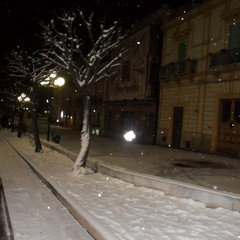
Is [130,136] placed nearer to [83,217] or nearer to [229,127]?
[229,127]

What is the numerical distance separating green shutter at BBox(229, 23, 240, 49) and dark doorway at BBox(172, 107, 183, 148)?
593 centimetres

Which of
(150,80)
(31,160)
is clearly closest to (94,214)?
(31,160)

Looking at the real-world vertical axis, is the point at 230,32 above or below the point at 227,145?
above

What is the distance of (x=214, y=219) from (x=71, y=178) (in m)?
5.45

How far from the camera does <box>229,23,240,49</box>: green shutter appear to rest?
62.0 feet

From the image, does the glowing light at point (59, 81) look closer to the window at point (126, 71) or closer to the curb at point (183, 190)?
the curb at point (183, 190)

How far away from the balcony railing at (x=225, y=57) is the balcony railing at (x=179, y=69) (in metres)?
2.04

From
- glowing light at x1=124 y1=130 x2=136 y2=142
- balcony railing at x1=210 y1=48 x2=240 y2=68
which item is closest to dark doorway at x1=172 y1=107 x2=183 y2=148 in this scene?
balcony railing at x1=210 y1=48 x2=240 y2=68

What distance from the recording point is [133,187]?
979cm

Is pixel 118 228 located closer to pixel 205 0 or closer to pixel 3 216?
pixel 3 216

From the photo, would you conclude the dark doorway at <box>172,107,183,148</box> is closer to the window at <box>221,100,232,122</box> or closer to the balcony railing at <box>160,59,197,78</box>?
the balcony railing at <box>160,59,197,78</box>

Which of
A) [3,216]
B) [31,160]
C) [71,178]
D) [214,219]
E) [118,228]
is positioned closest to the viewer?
[118,228]

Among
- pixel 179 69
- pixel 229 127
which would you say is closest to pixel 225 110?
pixel 229 127

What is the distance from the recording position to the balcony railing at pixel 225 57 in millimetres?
18391
